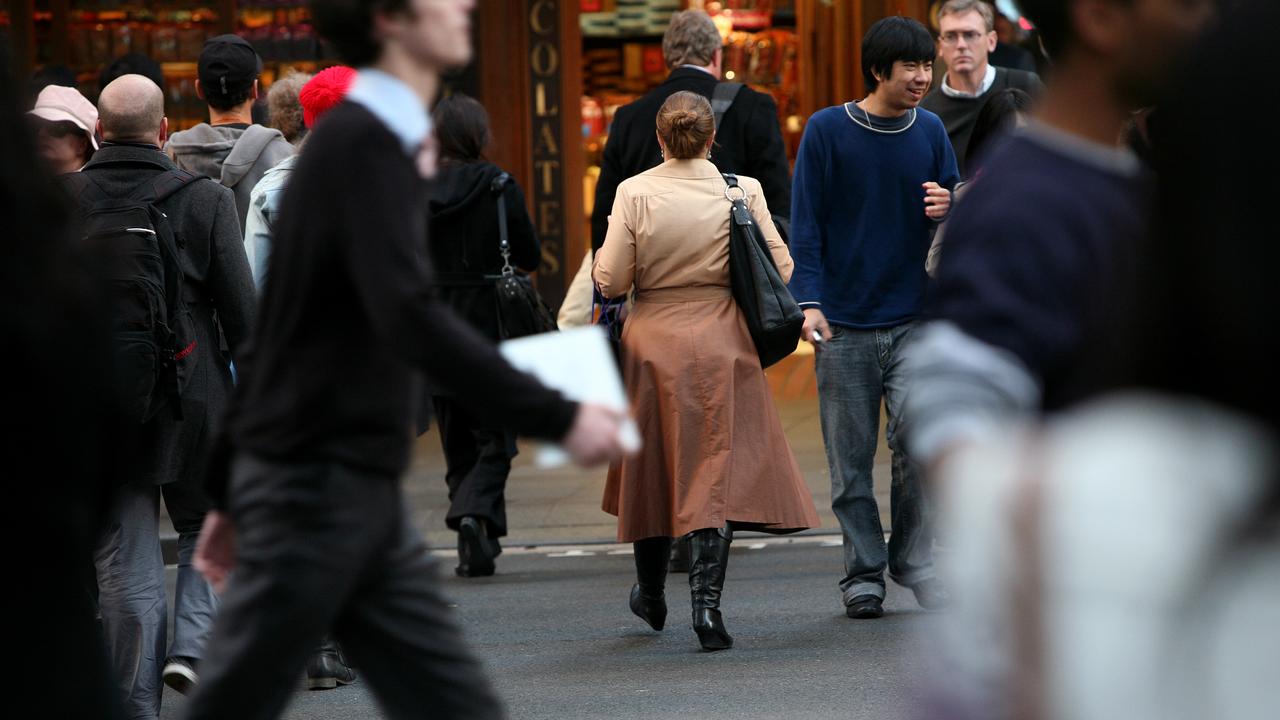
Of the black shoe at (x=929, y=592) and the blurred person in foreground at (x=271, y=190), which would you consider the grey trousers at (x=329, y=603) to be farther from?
the black shoe at (x=929, y=592)

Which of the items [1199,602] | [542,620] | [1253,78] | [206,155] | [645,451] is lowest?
[542,620]

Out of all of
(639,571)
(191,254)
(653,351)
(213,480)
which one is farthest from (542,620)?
(213,480)

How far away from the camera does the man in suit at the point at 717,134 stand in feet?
26.7

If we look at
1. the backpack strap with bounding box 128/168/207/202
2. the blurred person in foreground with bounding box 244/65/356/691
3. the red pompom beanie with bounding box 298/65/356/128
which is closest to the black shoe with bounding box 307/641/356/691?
the blurred person in foreground with bounding box 244/65/356/691

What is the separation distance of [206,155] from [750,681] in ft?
10.5

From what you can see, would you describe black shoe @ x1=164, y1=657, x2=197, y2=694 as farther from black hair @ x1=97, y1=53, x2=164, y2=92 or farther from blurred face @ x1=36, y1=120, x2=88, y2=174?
black hair @ x1=97, y1=53, x2=164, y2=92

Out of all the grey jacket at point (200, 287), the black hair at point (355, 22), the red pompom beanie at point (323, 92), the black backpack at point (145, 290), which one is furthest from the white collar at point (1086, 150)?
the red pompom beanie at point (323, 92)

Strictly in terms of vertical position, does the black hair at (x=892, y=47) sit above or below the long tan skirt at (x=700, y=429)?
above

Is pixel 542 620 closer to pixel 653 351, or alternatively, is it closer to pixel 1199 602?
pixel 653 351

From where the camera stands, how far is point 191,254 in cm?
559

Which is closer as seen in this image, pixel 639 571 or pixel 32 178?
pixel 32 178

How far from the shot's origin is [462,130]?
7.96 metres

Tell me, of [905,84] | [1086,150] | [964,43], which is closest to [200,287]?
[905,84]

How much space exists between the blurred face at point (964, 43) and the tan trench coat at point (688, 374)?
155 cm
